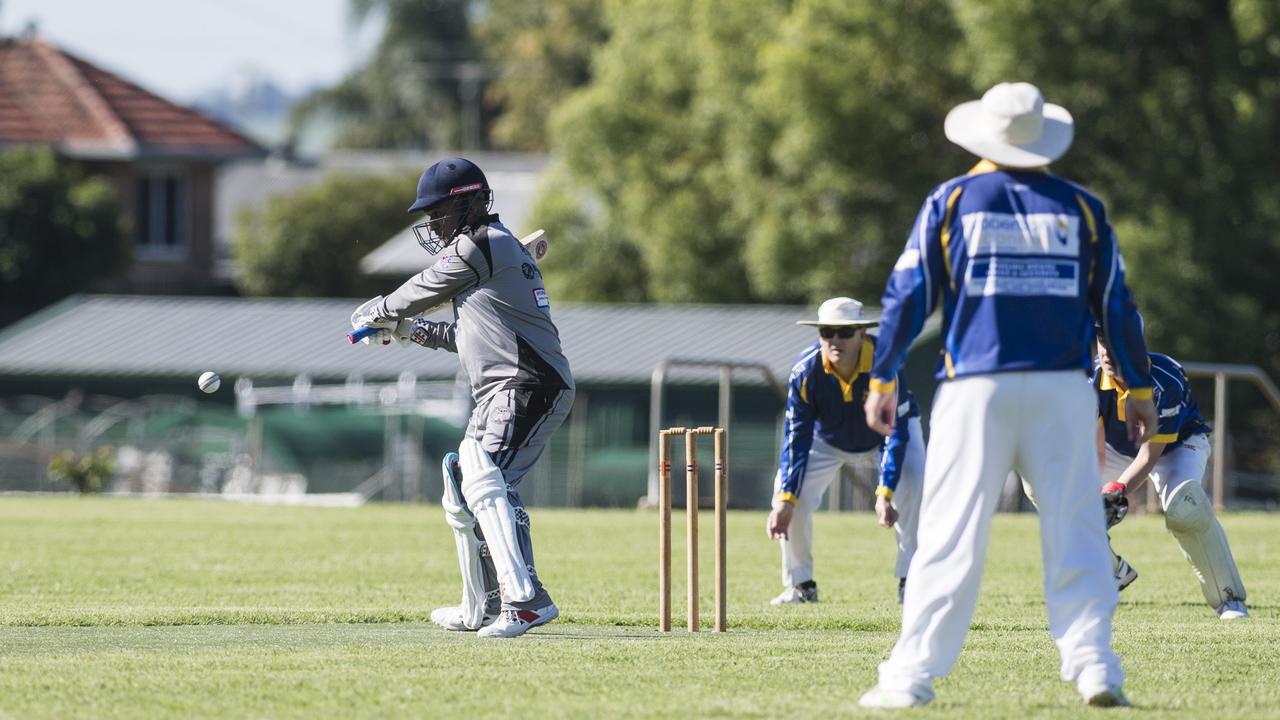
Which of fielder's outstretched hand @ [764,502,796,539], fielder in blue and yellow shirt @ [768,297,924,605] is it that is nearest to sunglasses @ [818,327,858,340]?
fielder in blue and yellow shirt @ [768,297,924,605]

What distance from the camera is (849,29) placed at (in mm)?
35125

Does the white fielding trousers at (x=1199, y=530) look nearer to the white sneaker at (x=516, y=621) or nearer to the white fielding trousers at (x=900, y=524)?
the white fielding trousers at (x=900, y=524)

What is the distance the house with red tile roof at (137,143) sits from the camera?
5044 cm

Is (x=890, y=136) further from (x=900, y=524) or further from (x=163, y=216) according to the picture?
(x=163, y=216)

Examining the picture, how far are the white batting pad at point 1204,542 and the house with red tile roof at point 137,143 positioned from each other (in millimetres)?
41741

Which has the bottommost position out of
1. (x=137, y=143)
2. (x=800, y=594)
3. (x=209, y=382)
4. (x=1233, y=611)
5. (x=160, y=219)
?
(x=800, y=594)

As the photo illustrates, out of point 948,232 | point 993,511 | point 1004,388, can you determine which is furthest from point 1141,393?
point 948,232

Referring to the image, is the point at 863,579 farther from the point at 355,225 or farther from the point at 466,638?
the point at 355,225

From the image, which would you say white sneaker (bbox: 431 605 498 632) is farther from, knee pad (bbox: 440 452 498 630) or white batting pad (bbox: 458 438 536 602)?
white batting pad (bbox: 458 438 536 602)

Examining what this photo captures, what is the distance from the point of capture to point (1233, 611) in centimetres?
1096

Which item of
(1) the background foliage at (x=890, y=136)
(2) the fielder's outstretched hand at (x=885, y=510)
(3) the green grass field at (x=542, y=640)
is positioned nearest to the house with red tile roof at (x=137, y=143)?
(1) the background foliage at (x=890, y=136)

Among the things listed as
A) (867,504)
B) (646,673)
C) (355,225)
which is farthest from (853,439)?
(355,225)

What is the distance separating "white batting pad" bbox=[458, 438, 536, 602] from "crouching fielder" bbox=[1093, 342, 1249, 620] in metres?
3.28

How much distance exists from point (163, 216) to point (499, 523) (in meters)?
45.1
